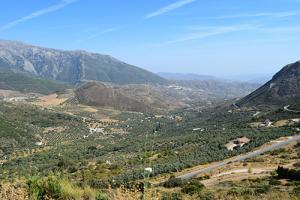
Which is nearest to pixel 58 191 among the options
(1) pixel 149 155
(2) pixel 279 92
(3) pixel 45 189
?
(3) pixel 45 189

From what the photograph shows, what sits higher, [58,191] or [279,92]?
[58,191]

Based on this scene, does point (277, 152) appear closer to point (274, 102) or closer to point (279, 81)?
point (274, 102)

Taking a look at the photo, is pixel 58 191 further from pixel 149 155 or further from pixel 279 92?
pixel 279 92

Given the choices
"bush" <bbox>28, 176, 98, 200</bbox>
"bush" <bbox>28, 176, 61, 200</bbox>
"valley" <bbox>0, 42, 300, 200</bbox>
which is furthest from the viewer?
"valley" <bbox>0, 42, 300, 200</bbox>

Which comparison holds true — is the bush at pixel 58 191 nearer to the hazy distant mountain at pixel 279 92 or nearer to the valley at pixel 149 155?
the valley at pixel 149 155

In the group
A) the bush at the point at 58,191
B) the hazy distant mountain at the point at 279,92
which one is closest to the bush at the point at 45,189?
the bush at the point at 58,191

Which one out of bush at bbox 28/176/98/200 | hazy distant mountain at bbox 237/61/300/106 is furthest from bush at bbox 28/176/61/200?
hazy distant mountain at bbox 237/61/300/106

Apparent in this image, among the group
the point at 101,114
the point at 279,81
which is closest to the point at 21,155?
the point at 101,114

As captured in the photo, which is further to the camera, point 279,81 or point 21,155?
point 279,81

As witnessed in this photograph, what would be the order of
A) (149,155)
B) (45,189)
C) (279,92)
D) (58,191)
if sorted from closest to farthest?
(149,155) → (58,191) → (45,189) → (279,92)

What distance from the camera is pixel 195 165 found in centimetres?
5075

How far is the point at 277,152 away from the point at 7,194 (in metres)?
42.8

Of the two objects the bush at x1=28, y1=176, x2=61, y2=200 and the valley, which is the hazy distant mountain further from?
the bush at x1=28, y1=176, x2=61, y2=200

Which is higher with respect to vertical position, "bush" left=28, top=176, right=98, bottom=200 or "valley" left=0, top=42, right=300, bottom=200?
"bush" left=28, top=176, right=98, bottom=200
